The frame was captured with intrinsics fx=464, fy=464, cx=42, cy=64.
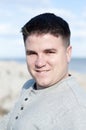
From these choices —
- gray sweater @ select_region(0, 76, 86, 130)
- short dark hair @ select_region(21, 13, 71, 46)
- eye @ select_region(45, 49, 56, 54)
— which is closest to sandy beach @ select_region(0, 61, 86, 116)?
gray sweater @ select_region(0, 76, 86, 130)

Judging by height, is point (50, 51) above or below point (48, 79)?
above

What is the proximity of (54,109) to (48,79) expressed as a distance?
0.32m

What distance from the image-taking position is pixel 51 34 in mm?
3654

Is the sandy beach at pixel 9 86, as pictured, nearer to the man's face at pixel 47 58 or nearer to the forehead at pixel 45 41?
the man's face at pixel 47 58

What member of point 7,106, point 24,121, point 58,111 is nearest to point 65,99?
point 58,111

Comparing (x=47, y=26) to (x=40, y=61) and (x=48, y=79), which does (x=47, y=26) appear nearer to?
(x=40, y=61)

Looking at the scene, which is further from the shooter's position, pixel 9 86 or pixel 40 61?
pixel 9 86

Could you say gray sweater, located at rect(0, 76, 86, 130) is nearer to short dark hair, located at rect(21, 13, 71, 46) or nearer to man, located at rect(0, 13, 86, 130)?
man, located at rect(0, 13, 86, 130)

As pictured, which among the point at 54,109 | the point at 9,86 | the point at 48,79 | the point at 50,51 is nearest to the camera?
the point at 54,109

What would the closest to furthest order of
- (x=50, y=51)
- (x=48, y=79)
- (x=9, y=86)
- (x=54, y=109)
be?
(x=54, y=109), (x=50, y=51), (x=48, y=79), (x=9, y=86)

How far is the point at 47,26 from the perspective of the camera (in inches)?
145

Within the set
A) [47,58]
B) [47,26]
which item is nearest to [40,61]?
[47,58]

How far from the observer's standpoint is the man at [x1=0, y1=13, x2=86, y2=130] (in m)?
3.51

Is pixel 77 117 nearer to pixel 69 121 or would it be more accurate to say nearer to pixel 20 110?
pixel 69 121
